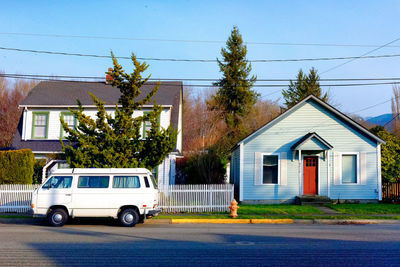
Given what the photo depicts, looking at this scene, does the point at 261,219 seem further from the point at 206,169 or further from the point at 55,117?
the point at 55,117

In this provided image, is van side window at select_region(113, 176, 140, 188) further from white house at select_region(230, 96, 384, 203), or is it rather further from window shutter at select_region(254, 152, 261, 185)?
window shutter at select_region(254, 152, 261, 185)

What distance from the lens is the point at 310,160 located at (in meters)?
20.4

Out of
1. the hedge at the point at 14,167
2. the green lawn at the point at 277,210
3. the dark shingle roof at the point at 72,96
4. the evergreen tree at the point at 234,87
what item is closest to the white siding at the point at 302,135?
the green lawn at the point at 277,210

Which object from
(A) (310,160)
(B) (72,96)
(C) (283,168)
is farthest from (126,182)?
(B) (72,96)

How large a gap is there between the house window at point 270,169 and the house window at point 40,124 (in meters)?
14.1

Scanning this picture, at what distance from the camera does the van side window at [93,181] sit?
43.3 feet

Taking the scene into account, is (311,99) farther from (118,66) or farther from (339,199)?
(118,66)

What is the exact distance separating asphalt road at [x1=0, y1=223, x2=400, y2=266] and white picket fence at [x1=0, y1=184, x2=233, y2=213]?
477 cm

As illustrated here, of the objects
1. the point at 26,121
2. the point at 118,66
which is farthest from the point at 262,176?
the point at 26,121

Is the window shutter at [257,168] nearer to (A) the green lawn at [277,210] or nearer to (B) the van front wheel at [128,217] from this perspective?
(A) the green lawn at [277,210]

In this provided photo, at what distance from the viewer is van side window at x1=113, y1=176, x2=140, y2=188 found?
13.2 metres

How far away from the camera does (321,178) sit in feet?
65.7

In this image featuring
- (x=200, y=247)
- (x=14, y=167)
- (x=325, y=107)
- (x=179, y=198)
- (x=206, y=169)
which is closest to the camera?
(x=200, y=247)

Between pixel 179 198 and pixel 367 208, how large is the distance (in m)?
Result: 9.31
